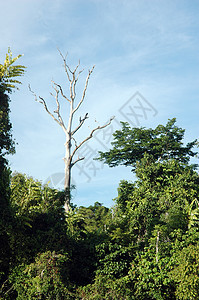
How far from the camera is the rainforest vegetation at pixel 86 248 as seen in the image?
11.5 metres

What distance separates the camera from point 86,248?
14.1 m

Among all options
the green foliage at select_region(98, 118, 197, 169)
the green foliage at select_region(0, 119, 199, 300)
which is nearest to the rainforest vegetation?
the green foliage at select_region(0, 119, 199, 300)

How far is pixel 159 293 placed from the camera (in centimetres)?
1275

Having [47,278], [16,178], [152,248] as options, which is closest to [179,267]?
[152,248]

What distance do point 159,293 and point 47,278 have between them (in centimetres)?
435

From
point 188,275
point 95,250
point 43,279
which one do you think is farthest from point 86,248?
point 188,275

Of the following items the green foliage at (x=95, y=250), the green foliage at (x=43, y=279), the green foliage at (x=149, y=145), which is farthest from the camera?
the green foliage at (x=149, y=145)

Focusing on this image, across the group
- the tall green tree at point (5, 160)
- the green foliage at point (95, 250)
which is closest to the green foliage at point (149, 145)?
the green foliage at point (95, 250)

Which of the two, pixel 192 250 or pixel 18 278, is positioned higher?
pixel 192 250

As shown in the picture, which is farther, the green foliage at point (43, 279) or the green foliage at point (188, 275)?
the green foliage at point (188, 275)

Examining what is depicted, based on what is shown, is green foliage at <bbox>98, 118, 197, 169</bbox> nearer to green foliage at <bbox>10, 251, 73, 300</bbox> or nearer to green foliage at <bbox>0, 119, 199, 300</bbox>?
green foliage at <bbox>0, 119, 199, 300</bbox>

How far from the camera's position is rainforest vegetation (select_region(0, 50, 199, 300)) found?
11547 mm

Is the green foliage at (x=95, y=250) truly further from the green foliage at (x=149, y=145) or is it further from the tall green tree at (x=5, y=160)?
the green foliage at (x=149, y=145)

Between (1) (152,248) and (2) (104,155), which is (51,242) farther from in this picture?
(2) (104,155)
